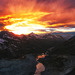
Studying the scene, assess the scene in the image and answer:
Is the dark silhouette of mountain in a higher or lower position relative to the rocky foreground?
higher

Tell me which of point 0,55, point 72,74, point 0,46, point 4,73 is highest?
point 0,46

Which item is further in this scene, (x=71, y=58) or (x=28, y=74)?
(x=71, y=58)

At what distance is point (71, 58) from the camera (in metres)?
71.1

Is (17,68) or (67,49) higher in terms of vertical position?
(67,49)

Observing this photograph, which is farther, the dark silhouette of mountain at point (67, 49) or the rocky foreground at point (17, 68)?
the dark silhouette of mountain at point (67, 49)

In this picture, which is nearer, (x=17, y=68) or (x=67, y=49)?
(x=17, y=68)

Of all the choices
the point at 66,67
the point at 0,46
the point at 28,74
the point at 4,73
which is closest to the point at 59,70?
the point at 66,67

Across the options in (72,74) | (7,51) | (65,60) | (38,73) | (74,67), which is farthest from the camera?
(7,51)

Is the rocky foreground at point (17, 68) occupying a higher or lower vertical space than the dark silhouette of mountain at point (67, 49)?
lower

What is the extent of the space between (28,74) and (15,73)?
897 cm

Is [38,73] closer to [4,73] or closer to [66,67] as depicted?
[66,67]

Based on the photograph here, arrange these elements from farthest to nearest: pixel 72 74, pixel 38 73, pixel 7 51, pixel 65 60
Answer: pixel 7 51
pixel 65 60
pixel 38 73
pixel 72 74

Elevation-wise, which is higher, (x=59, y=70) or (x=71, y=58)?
(x=71, y=58)

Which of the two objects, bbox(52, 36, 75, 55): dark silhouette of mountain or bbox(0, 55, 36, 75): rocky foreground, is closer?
bbox(0, 55, 36, 75): rocky foreground
